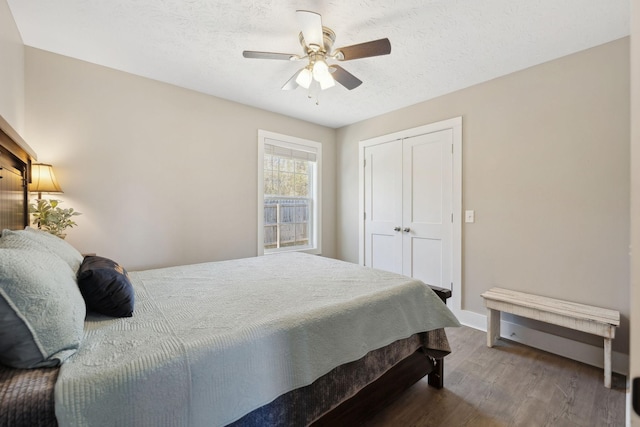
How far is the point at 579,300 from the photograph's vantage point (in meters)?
2.32

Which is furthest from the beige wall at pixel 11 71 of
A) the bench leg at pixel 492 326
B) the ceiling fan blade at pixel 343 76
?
the bench leg at pixel 492 326

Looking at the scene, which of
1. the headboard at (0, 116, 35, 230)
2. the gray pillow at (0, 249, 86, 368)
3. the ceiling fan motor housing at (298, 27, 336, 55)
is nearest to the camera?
the gray pillow at (0, 249, 86, 368)

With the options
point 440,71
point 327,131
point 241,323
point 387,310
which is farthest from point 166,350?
point 327,131

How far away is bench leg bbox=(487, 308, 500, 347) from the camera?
8.27 ft

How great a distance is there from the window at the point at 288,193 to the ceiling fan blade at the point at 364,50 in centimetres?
192

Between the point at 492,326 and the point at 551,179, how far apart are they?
1.42m

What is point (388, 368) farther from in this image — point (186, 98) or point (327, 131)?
point (327, 131)

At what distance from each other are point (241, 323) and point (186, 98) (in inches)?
107

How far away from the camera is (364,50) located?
186 centimetres

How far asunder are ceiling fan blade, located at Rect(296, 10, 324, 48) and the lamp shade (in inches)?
86.5

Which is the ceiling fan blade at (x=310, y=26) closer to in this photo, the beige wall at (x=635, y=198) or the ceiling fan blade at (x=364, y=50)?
the ceiling fan blade at (x=364, y=50)

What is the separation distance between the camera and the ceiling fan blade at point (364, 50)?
179cm

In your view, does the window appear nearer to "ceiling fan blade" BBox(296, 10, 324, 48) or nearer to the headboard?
"ceiling fan blade" BBox(296, 10, 324, 48)

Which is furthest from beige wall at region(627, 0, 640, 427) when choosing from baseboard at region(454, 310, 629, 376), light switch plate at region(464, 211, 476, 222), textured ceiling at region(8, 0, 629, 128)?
light switch plate at region(464, 211, 476, 222)
